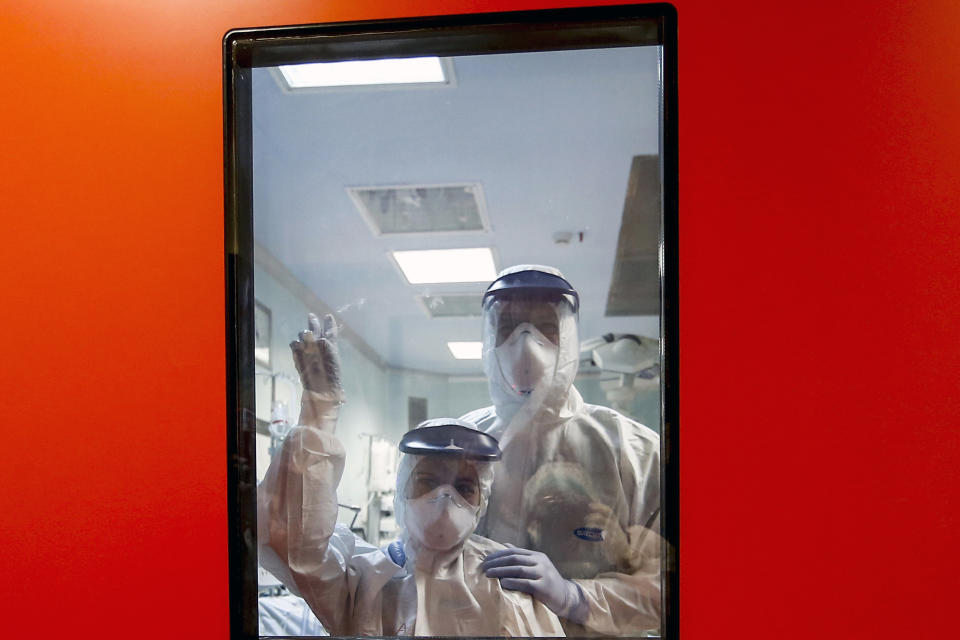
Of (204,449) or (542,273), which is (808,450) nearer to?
(542,273)

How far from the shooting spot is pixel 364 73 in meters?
1.72

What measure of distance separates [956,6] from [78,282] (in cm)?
174

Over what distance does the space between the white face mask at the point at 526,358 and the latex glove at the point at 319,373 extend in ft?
1.01

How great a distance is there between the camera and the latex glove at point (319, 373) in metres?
1.66

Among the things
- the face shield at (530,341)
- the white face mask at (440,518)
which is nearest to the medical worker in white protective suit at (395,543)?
the white face mask at (440,518)

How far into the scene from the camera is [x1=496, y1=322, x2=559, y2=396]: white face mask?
5.31ft

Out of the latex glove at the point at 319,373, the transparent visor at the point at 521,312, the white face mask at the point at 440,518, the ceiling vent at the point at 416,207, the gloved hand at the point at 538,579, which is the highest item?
the ceiling vent at the point at 416,207

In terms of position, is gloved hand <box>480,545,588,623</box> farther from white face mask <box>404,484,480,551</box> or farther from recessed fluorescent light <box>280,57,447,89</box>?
recessed fluorescent light <box>280,57,447,89</box>

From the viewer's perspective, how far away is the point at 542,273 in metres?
1.62

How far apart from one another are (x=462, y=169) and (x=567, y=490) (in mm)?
612

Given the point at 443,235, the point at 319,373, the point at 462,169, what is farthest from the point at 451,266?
the point at 319,373

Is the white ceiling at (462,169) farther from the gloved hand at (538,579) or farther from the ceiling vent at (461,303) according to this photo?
the gloved hand at (538,579)

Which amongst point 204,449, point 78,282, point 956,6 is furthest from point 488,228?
point 956,6

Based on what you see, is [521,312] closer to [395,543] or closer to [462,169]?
[462,169]
